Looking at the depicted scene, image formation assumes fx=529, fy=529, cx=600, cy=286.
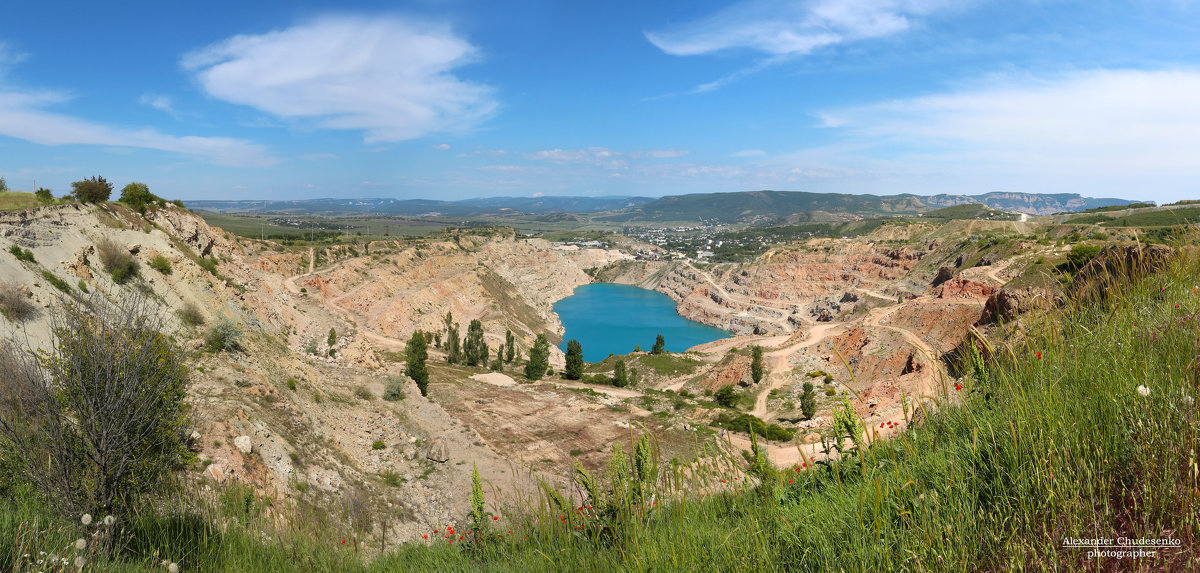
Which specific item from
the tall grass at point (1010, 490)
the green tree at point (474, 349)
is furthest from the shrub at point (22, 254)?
the green tree at point (474, 349)

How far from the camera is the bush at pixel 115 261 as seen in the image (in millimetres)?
24027

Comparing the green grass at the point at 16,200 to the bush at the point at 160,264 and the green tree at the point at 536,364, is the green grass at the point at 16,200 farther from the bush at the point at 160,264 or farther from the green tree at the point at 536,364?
the green tree at the point at 536,364

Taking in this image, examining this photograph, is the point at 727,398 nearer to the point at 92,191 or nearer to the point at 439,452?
the point at 439,452

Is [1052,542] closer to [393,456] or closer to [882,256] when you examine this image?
[393,456]

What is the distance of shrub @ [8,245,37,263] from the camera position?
20.1 metres

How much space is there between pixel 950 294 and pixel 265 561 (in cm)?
5198

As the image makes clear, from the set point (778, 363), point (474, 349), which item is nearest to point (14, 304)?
point (474, 349)

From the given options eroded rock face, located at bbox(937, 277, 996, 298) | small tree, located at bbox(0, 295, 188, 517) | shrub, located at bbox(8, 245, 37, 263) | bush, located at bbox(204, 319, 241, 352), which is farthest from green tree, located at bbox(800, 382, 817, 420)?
shrub, located at bbox(8, 245, 37, 263)

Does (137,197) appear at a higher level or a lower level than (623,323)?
higher

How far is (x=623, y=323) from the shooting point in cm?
10875

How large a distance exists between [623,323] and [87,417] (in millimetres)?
104066

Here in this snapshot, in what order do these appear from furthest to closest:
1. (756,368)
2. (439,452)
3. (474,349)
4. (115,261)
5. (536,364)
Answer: (474,349), (536,364), (756,368), (115,261), (439,452)

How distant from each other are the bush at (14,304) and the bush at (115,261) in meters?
7.14

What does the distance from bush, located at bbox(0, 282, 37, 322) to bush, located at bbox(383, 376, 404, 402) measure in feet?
40.6
